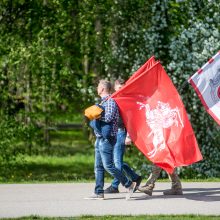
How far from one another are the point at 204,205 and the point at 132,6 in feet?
40.6

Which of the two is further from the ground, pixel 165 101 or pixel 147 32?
pixel 147 32

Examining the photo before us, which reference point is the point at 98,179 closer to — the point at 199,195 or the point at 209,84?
the point at 199,195

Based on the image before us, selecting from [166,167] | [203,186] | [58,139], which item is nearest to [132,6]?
[203,186]

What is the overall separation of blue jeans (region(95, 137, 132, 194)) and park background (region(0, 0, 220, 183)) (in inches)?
297

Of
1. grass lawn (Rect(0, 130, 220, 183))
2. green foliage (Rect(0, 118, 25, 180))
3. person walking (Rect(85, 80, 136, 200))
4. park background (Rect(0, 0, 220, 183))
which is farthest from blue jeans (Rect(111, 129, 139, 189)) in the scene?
green foliage (Rect(0, 118, 25, 180))

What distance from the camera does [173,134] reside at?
14.5 m

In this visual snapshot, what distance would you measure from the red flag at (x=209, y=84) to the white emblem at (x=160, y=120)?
50cm

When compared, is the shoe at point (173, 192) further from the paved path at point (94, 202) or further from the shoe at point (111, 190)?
the shoe at point (111, 190)

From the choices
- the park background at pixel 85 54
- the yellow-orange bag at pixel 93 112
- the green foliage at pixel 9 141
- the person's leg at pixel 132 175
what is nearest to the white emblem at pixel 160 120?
the person's leg at pixel 132 175

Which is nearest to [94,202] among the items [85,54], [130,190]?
[130,190]

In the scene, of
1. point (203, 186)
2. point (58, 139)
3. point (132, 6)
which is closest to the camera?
point (203, 186)

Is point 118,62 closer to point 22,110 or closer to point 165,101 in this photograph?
point 22,110

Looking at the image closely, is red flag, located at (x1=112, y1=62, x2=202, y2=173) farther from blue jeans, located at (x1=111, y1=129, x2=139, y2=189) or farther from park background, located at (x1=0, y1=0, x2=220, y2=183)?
park background, located at (x1=0, y1=0, x2=220, y2=183)

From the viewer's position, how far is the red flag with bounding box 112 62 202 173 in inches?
566
